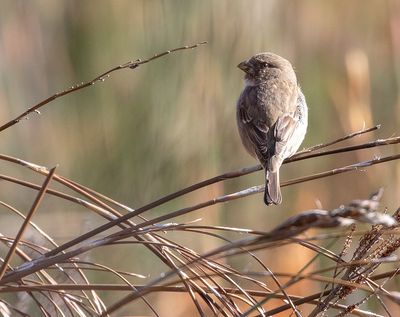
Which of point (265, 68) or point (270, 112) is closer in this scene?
point (270, 112)

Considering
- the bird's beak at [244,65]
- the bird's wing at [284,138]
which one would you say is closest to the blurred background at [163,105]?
the bird's beak at [244,65]

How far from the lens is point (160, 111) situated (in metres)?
4.07

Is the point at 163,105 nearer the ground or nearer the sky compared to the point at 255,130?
nearer the sky

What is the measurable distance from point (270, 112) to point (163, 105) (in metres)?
0.53

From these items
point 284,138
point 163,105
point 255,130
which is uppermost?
point 163,105

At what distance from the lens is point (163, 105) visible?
13.3 feet

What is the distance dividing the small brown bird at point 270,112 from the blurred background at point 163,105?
227 mm

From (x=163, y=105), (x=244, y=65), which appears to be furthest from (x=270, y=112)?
(x=163, y=105)

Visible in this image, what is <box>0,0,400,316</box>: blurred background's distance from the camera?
4.06 m

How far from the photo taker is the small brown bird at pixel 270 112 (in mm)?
3475

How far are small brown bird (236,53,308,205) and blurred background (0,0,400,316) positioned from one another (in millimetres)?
227

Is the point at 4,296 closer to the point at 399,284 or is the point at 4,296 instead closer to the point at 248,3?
the point at 399,284

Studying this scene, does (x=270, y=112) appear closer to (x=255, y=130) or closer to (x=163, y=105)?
(x=255, y=130)

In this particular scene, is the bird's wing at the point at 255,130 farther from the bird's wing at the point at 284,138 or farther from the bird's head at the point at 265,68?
the bird's head at the point at 265,68
